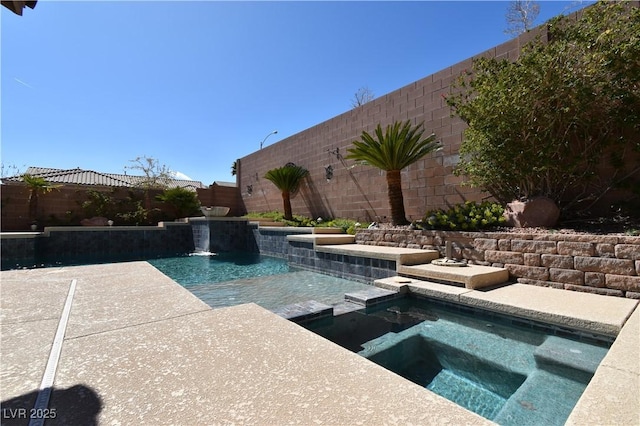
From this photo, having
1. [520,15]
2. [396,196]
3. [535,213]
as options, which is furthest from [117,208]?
[520,15]

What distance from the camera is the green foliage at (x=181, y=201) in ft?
43.9

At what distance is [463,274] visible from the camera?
12.7 ft

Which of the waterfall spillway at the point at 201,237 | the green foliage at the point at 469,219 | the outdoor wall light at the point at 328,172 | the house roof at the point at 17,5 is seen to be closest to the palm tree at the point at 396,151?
the green foliage at the point at 469,219

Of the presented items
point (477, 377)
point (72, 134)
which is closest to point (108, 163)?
point (72, 134)

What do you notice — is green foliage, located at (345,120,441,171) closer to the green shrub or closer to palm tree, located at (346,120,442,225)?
palm tree, located at (346,120,442,225)

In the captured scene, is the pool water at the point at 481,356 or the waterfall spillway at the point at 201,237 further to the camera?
the waterfall spillway at the point at 201,237

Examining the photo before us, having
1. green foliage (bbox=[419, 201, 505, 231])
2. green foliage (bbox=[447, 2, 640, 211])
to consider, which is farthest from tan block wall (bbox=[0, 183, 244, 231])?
green foliage (bbox=[447, 2, 640, 211])

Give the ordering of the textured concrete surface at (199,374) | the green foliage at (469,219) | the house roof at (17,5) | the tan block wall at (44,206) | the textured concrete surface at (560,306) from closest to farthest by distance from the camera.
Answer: the textured concrete surface at (199,374)
the house roof at (17,5)
the textured concrete surface at (560,306)
the green foliage at (469,219)
the tan block wall at (44,206)

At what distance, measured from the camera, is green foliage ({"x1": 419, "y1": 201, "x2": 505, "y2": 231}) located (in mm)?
5000

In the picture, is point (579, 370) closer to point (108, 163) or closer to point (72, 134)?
point (72, 134)

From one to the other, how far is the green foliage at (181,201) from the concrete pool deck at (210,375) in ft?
39.7

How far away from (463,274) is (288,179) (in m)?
8.66

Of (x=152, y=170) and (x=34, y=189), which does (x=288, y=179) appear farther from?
(x=152, y=170)

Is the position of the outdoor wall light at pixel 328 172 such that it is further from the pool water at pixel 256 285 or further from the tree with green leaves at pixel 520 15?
the tree with green leaves at pixel 520 15
